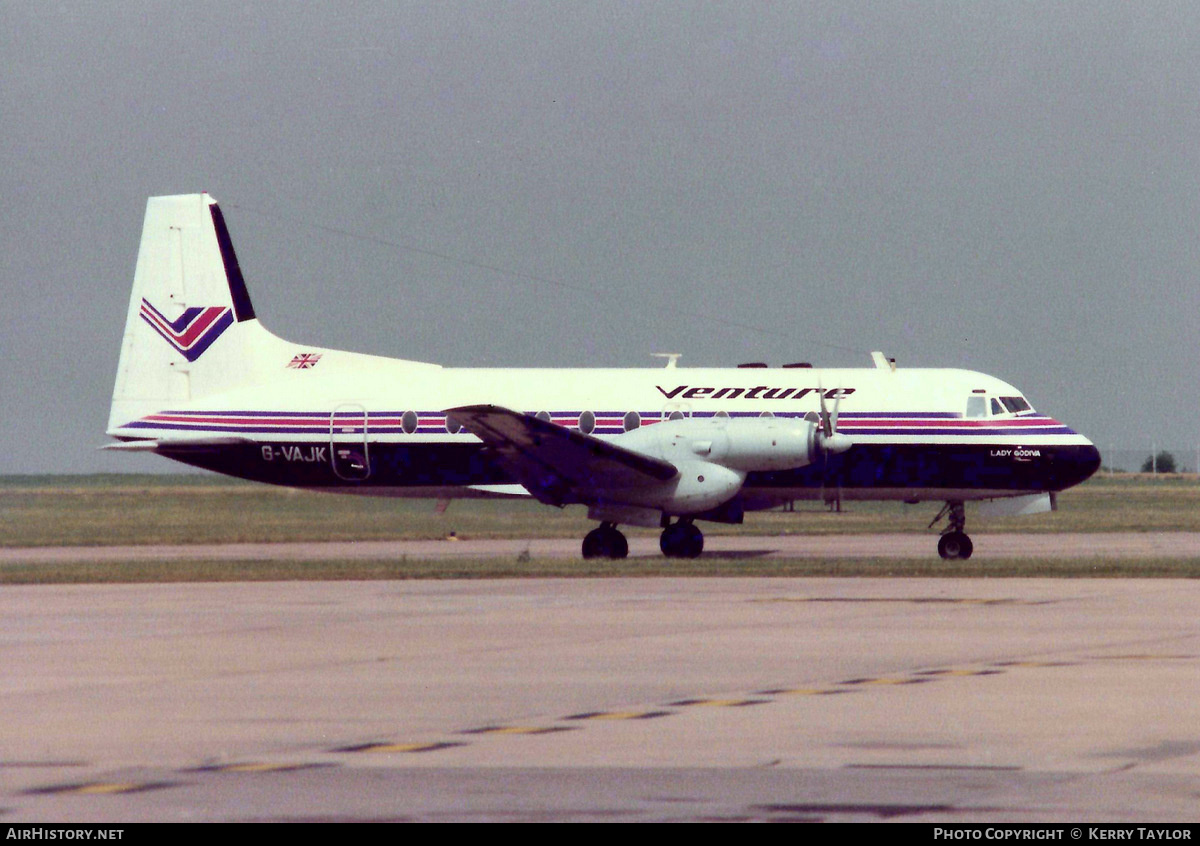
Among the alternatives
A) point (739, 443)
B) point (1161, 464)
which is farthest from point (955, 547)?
point (1161, 464)

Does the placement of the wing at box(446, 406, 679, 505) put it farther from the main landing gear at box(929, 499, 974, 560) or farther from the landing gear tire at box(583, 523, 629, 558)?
the main landing gear at box(929, 499, 974, 560)

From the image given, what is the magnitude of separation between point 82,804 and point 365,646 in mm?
8136

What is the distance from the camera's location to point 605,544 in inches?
1284

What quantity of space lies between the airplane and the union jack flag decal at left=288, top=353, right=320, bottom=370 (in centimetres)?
6

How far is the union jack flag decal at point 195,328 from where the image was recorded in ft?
121

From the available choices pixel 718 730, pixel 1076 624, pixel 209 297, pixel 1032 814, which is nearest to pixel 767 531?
pixel 209 297

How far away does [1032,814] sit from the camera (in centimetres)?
833

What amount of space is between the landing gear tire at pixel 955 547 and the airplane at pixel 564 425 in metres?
0.04

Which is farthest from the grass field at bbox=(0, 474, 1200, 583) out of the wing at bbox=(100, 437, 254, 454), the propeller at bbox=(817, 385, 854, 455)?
Result: the wing at bbox=(100, 437, 254, 454)

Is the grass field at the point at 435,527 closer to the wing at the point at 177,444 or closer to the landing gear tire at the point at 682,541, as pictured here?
the landing gear tire at the point at 682,541

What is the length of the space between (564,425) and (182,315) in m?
9.56

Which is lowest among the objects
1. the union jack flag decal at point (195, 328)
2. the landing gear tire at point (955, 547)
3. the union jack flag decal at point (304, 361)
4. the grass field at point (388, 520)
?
the landing gear tire at point (955, 547)

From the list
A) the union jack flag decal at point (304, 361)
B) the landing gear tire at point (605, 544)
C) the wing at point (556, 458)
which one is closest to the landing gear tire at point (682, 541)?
the landing gear tire at point (605, 544)
